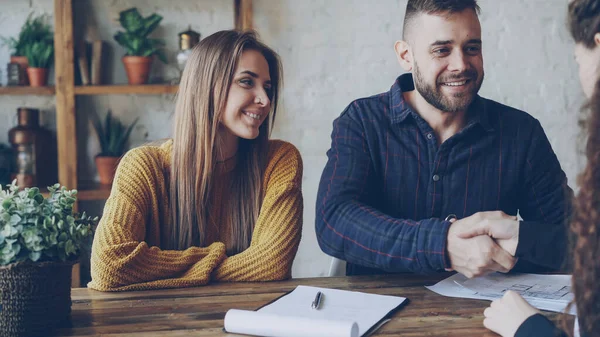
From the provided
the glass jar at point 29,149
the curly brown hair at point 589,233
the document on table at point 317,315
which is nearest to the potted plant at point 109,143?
the glass jar at point 29,149

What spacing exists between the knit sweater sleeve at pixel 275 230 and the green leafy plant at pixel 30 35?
160 cm

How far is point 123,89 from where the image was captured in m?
3.11

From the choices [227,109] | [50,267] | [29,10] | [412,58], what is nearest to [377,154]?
[412,58]

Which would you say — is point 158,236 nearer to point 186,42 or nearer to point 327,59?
point 186,42

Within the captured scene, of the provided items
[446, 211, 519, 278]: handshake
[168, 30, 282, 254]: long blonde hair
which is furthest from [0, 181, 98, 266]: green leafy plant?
[446, 211, 519, 278]: handshake

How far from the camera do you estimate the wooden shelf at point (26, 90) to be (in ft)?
10.0

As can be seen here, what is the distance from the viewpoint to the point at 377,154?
2025mm

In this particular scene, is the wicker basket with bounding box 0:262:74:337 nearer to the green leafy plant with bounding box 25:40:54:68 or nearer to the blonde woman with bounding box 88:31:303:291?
the blonde woman with bounding box 88:31:303:291

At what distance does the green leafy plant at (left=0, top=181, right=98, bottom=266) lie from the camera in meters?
1.23

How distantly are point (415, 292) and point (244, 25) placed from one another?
6.24 feet

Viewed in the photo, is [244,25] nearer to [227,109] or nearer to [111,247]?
[227,109]

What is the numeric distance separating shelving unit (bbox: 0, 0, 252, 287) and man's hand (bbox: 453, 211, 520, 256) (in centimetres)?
182

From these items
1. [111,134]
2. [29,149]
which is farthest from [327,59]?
[29,149]

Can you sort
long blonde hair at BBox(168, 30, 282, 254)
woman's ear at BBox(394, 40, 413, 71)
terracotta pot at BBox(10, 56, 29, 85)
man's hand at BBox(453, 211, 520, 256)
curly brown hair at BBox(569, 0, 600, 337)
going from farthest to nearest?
1. terracotta pot at BBox(10, 56, 29, 85)
2. woman's ear at BBox(394, 40, 413, 71)
3. long blonde hair at BBox(168, 30, 282, 254)
4. man's hand at BBox(453, 211, 520, 256)
5. curly brown hair at BBox(569, 0, 600, 337)
